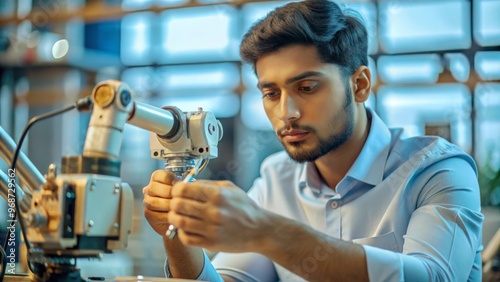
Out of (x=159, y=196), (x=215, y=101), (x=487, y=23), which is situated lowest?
(x=159, y=196)

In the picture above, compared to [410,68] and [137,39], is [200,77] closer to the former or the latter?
[137,39]

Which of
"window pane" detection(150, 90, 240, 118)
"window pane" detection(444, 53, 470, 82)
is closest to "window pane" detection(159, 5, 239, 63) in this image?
"window pane" detection(150, 90, 240, 118)

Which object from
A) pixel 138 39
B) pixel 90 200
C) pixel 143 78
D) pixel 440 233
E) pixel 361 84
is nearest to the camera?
pixel 90 200

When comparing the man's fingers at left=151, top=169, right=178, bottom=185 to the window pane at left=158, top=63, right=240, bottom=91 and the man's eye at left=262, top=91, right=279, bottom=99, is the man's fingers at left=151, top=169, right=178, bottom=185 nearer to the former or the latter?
the man's eye at left=262, top=91, right=279, bottom=99

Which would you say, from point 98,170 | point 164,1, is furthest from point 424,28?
point 98,170

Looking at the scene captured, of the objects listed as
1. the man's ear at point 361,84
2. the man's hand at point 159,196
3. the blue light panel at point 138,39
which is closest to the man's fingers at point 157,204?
the man's hand at point 159,196

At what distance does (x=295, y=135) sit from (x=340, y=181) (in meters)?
0.23

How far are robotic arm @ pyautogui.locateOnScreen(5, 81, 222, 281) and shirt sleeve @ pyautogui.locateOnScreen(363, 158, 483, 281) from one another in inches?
20.8

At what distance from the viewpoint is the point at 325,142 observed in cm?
180

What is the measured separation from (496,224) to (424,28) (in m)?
1.34

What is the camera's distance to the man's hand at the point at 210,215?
43.4 inches

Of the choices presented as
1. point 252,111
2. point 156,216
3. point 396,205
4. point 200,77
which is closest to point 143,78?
point 200,77

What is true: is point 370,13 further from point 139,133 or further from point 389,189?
point 389,189

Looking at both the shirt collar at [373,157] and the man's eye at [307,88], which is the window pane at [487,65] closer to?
the shirt collar at [373,157]
